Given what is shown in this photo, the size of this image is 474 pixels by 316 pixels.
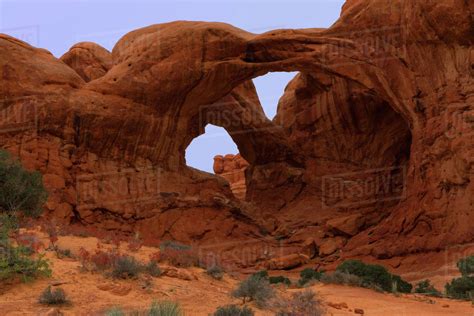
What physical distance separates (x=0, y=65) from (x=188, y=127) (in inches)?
326

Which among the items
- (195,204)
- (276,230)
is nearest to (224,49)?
(195,204)

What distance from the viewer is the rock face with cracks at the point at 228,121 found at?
21344 millimetres

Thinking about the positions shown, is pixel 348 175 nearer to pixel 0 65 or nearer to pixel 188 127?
pixel 188 127

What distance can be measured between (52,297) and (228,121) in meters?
24.9

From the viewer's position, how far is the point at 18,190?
48.1 feet

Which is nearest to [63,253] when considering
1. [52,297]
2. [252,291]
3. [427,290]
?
[52,297]

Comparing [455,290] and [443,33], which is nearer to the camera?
[455,290]

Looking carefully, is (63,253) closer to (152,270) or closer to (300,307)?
(152,270)

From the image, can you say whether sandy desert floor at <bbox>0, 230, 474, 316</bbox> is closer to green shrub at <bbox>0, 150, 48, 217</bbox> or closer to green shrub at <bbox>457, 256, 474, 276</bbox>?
green shrub at <bbox>0, 150, 48, 217</bbox>

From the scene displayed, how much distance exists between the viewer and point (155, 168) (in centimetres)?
2667

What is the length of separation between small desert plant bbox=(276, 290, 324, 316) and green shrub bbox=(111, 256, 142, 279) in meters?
2.02

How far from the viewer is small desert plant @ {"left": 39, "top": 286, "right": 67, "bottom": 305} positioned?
729 centimetres

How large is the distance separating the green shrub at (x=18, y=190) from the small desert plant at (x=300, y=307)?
7.26 metres

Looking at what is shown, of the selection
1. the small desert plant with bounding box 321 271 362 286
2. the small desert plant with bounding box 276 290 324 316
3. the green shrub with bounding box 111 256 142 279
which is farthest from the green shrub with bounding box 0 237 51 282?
the small desert plant with bounding box 321 271 362 286
